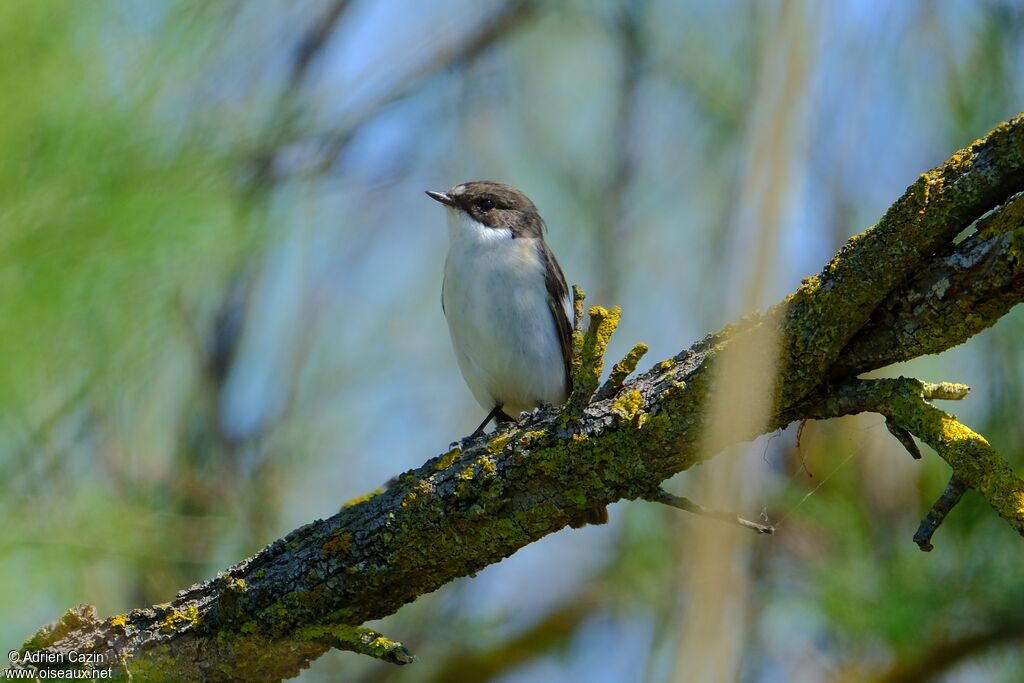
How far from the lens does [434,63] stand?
6.38m

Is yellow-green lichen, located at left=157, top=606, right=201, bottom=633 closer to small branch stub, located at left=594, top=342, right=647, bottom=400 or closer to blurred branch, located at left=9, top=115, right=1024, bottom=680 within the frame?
blurred branch, located at left=9, top=115, right=1024, bottom=680

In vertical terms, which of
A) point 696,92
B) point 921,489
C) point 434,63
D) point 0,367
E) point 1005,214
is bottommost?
point 1005,214

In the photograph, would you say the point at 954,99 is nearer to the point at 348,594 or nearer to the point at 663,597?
the point at 663,597

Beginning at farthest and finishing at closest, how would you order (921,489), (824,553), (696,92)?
(696,92), (824,553), (921,489)

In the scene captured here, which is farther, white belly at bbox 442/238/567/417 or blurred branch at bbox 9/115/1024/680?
white belly at bbox 442/238/567/417

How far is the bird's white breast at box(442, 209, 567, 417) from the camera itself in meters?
4.82

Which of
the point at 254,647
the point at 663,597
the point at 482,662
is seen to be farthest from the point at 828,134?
the point at 254,647

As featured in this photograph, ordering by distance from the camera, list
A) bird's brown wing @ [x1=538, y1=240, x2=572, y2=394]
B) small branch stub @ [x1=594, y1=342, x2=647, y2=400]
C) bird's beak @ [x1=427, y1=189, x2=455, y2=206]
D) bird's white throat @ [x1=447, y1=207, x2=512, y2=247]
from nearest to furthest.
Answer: small branch stub @ [x1=594, y1=342, x2=647, y2=400] → bird's brown wing @ [x1=538, y1=240, x2=572, y2=394] → bird's white throat @ [x1=447, y1=207, x2=512, y2=247] → bird's beak @ [x1=427, y1=189, x2=455, y2=206]

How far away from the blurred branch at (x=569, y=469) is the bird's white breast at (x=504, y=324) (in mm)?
1760

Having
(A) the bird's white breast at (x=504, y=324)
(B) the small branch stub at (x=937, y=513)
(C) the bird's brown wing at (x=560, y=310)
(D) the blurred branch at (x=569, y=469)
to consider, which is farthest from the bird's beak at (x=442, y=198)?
(B) the small branch stub at (x=937, y=513)

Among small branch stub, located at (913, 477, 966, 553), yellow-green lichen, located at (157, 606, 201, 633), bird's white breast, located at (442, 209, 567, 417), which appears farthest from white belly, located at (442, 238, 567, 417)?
small branch stub, located at (913, 477, 966, 553)

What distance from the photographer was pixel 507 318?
4816 mm

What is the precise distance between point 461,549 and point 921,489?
6.02ft

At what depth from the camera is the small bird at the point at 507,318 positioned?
4.82 meters
